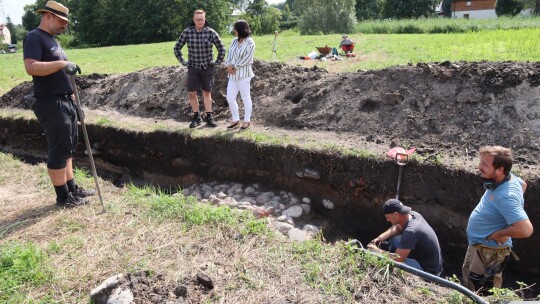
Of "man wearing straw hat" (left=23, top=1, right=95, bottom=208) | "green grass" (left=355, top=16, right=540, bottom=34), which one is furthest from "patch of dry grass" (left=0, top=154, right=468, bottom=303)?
"green grass" (left=355, top=16, right=540, bottom=34)

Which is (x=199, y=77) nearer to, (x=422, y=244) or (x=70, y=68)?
(x=70, y=68)

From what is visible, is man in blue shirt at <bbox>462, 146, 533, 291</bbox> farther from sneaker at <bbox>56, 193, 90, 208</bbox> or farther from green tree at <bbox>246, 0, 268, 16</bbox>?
green tree at <bbox>246, 0, 268, 16</bbox>

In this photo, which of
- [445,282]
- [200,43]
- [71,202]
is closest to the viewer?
[445,282]

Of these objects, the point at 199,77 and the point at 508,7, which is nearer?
the point at 199,77

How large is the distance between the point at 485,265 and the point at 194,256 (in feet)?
8.57

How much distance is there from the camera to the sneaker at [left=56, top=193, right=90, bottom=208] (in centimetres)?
450

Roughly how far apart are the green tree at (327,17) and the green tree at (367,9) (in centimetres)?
1837

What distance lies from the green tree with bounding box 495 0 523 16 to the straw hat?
45285 mm

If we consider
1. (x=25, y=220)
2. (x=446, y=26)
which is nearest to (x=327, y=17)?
(x=446, y=26)

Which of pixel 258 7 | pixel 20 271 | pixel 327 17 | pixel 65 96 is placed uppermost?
pixel 258 7

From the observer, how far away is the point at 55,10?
158 inches

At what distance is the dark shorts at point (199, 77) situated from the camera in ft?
21.5

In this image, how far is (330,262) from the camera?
3.27m

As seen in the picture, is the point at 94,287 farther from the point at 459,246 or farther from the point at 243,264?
the point at 459,246
